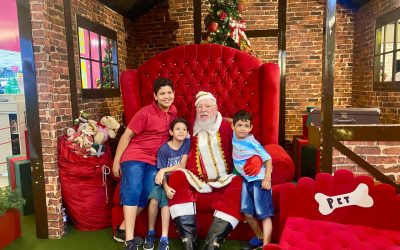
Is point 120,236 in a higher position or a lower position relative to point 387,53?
lower

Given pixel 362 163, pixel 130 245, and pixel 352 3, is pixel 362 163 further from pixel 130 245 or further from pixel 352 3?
pixel 352 3

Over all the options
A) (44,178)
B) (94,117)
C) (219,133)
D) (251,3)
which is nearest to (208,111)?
(219,133)

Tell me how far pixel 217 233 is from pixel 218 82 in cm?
187

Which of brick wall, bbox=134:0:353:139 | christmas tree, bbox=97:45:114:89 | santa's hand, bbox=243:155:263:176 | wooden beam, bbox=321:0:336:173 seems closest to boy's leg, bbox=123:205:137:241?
santa's hand, bbox=243:155:263:176

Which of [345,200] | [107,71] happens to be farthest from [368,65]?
[107,71]

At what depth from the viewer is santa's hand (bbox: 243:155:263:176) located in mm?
2693

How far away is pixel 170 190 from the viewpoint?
2789 mm

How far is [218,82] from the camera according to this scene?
153 inches

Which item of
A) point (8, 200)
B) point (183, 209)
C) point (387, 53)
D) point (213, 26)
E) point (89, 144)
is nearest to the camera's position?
point (183, 209)

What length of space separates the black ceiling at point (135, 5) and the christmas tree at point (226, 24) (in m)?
1.66

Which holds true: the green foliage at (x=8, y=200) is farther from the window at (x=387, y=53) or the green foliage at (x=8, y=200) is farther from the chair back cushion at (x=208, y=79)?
the window at (x=387, y=53)

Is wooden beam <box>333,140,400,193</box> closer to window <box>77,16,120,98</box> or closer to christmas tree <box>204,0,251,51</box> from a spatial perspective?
christmas tree <box>204,0,251,51</box>

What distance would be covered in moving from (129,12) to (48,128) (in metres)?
3.63

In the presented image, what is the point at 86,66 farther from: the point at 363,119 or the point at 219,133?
the point at 363,119
